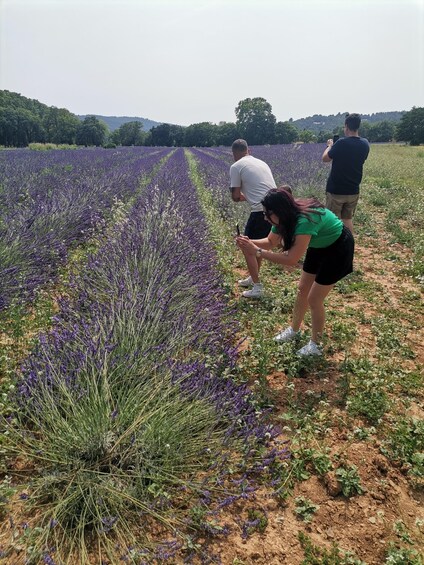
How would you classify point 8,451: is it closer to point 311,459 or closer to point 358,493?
point 311,459

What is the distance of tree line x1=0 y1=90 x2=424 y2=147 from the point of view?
5256 cm

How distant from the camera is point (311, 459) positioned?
6.62 ft

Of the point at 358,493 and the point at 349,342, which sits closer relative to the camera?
the point at 358,493

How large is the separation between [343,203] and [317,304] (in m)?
2.53

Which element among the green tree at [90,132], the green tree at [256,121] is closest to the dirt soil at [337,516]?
the green tree at [256,121]

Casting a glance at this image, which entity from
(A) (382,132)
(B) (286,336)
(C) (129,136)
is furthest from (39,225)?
(A) (382,132)

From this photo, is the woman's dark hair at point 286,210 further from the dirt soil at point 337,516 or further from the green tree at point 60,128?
the green tree at point 60,128

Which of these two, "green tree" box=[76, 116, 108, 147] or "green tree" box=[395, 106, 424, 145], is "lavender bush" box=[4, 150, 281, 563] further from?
"green tree" box=[76, 116, 108, 147]

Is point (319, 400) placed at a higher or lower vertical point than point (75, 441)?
lower

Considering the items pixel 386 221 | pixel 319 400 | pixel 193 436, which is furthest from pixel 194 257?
pixel 386 221

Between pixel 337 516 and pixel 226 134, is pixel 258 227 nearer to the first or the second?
pixel 337 516

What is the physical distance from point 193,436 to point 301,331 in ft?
5.46

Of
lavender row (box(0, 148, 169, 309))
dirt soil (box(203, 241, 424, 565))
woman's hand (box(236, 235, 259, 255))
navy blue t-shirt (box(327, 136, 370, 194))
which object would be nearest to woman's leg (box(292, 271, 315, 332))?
woman's hand (box(236, 235, 259, 255))

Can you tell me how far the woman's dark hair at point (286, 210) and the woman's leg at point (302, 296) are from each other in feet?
1.79
